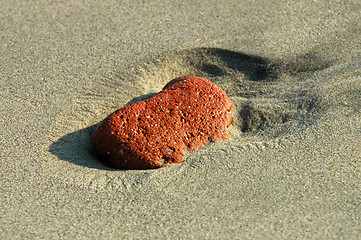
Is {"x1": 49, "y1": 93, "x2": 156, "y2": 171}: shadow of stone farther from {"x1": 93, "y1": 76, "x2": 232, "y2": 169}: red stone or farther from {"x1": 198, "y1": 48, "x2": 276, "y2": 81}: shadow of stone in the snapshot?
{"x1": 198, "y1": 48, "x2": 276, "y2": 81}: shadow of stone

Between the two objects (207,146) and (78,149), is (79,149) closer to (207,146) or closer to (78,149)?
(78,149)

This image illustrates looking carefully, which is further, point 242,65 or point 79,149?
point 242,65

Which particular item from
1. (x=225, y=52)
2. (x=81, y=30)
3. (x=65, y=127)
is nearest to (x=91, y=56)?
(x=81, y=30)

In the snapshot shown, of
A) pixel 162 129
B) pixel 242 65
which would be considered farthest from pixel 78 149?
pixel 242 65

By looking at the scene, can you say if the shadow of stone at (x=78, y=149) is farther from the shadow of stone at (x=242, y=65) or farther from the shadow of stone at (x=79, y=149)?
the shadow of stone at (x=242, y=65)

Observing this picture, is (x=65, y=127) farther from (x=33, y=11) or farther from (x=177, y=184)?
(x=33, y=11)

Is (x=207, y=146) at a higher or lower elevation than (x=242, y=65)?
lower
